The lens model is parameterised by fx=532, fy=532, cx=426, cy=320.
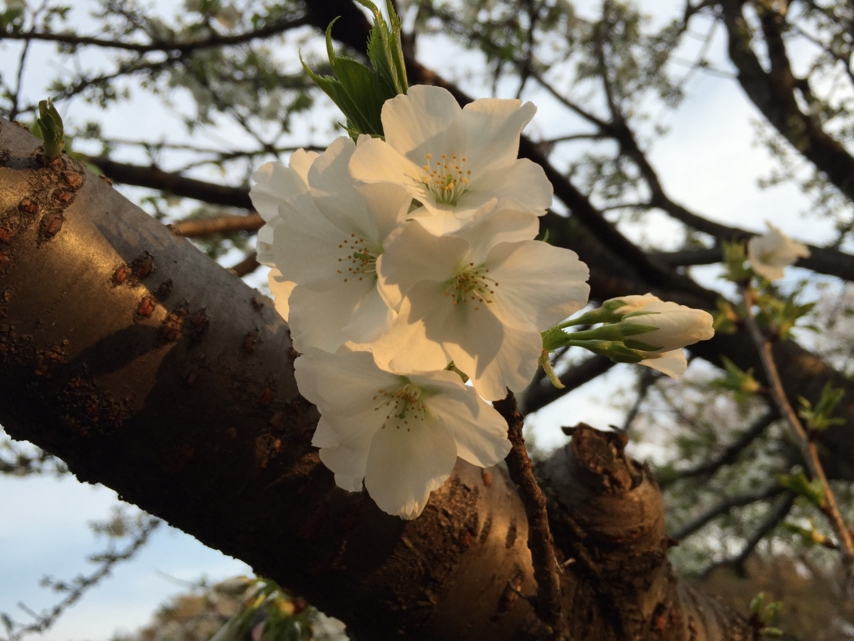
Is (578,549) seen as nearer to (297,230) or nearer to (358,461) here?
(358,461)

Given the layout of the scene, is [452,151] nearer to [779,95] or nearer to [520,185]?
[520,185]

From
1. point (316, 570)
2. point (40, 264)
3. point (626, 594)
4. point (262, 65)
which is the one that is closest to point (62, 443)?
point (40, 264)

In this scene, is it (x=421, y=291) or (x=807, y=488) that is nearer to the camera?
(x=421, y=291)

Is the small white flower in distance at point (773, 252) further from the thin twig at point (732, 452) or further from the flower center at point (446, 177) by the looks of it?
the flower center at point (446, 177)

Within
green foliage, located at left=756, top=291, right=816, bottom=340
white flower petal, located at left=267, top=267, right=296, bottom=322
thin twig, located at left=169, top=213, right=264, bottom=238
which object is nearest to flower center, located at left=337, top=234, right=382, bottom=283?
white flower petal, located at left=267, top=267, right=296, bottom=322

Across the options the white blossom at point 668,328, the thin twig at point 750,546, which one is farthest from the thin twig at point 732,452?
the white blossom at point 668,328

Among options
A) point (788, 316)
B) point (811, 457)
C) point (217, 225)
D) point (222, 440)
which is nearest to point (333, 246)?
point (222, 440)

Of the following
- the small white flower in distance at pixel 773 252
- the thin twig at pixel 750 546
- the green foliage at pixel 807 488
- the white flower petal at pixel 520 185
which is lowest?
the white flower petal at pixel 520 185

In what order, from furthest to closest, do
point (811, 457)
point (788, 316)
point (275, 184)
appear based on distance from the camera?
point (788, 316) → point (811, 457) → point (275, 184)
